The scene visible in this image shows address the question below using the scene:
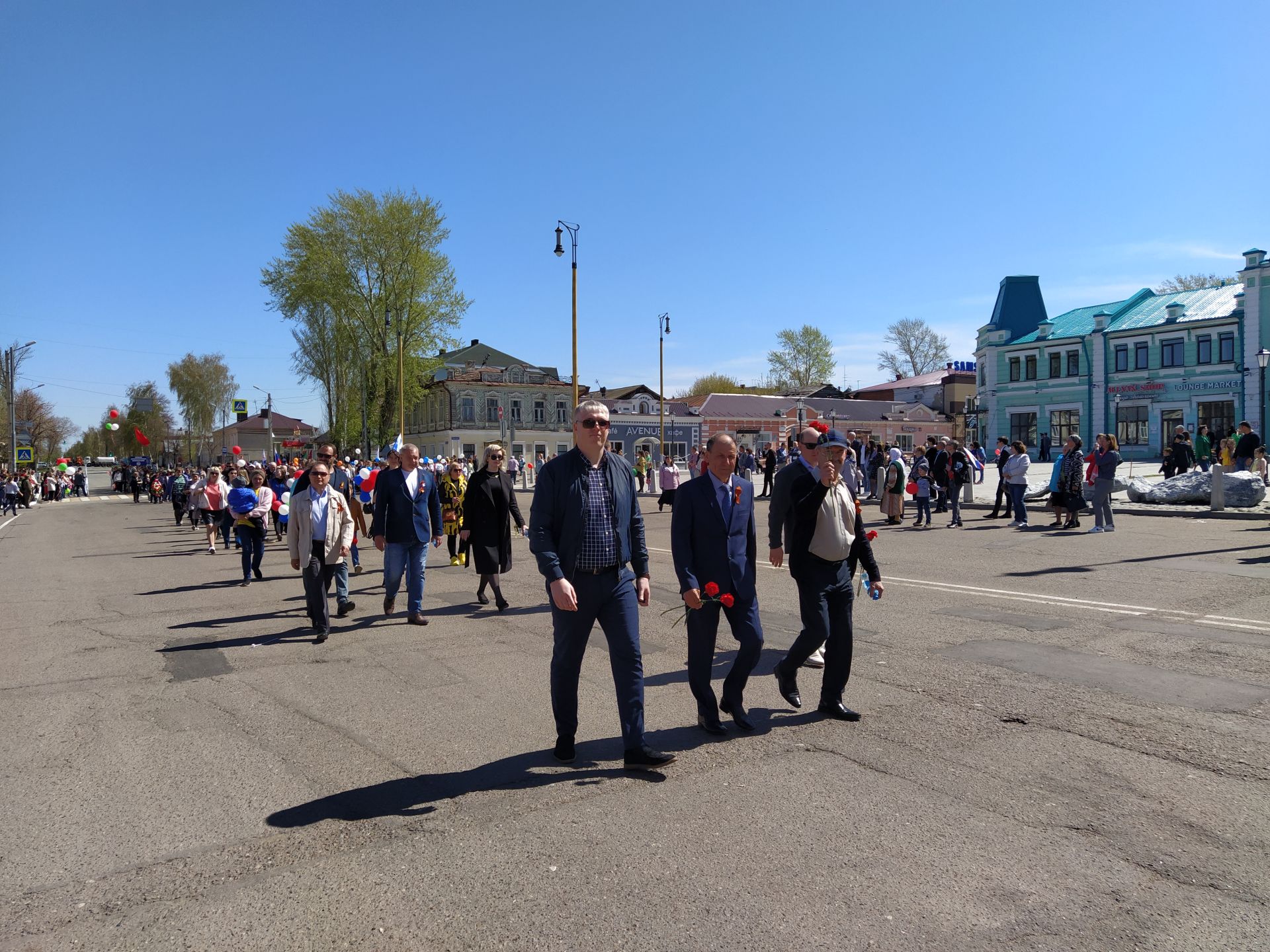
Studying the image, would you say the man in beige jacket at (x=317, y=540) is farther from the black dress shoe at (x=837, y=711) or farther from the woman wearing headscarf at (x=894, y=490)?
the woman wearing headscarf at (x=894, y=490)

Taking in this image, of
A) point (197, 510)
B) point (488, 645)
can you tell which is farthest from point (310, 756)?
point (197, 510)

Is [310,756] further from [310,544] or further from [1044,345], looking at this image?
[1044,345]

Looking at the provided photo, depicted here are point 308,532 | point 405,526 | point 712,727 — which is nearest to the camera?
point 712,727

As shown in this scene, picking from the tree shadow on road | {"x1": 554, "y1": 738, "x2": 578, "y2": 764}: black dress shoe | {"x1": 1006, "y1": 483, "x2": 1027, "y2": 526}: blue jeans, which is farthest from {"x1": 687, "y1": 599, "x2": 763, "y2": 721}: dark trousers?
{"x1": 1006, "y1": 483, "x2": 1027, "y2": 526}: blue jeans

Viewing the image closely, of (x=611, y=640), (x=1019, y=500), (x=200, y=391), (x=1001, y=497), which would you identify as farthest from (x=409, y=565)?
(x=200, y=391)

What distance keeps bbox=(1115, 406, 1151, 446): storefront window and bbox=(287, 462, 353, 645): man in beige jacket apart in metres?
55.8

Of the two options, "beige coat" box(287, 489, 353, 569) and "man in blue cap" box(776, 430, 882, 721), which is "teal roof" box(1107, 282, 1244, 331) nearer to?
"man in blue cap" box(776, 430, 882, 721)

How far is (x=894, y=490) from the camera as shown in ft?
66.3

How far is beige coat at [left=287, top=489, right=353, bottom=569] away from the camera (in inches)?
341

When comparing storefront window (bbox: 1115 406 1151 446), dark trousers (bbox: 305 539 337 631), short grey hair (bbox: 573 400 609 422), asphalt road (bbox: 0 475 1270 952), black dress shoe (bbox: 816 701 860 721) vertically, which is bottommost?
asphalt road (bbox: 0 475 1270 952)

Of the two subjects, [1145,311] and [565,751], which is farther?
[1145,311]

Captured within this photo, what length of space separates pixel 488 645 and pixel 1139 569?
8.98 metres

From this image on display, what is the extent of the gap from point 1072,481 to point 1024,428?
46899 mm

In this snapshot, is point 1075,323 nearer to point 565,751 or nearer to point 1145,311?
point 1145,311
